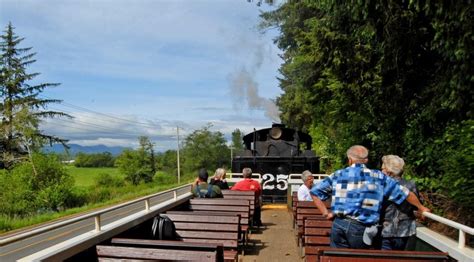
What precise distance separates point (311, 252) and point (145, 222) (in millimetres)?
2387

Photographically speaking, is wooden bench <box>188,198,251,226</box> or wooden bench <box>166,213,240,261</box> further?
wooden bench <box>188,198,251,226</box>

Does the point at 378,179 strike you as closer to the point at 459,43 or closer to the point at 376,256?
the point at 376,256

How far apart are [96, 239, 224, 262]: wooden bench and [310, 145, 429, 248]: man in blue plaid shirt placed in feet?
4.10

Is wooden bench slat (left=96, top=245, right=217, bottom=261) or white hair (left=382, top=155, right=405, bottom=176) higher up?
white hair (left=382, top=155, right=405, bottom=176)

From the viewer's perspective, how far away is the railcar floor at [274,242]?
7.45m

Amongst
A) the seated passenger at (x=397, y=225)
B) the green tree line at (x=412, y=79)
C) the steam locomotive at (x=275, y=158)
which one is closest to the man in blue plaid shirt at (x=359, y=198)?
the seated passenger at (x=397, y=225)

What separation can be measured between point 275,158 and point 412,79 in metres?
9.79

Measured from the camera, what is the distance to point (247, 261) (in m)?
7.12

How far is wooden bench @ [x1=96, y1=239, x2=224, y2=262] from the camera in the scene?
146 inches

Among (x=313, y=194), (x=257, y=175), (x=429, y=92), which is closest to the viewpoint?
(x=313, y=194)

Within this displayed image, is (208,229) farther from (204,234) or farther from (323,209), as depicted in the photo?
(323,209)

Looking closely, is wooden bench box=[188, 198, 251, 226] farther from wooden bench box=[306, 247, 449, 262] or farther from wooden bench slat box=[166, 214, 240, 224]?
wooden bench box=[306, 247, 449, 262]

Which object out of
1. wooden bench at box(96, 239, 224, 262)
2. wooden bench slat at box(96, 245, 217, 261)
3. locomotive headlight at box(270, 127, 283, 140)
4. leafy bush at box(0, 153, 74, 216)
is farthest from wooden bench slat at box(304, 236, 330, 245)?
leafy bush at box(0, 153, 74, 216)

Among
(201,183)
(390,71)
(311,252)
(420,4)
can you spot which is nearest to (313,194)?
(311,252)
